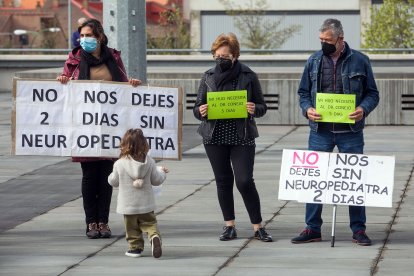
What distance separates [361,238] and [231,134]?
1337 millimetres

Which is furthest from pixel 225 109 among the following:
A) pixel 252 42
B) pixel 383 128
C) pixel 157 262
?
pixel 252 42

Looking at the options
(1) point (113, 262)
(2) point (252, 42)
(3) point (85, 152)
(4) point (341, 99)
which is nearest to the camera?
(1) point (113, 262)

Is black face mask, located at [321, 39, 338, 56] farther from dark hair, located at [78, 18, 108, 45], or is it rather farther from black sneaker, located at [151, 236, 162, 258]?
black sneaker, located at [151, 236, 162, 258]

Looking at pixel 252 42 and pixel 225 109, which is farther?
pixel 252 42

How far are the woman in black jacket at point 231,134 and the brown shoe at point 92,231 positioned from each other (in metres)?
1.03

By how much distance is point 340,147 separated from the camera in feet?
36.9

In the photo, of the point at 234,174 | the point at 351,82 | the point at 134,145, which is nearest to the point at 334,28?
the point at 351,82

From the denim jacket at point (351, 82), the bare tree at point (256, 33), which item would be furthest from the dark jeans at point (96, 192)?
the bare tree at point (256, 33)

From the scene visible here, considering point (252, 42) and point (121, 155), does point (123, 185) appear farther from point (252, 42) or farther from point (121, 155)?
point (252, 42)

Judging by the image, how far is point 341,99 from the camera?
36.2 feet

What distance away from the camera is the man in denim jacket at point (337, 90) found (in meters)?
11.0

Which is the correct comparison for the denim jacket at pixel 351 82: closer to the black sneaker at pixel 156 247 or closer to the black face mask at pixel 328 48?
the black face mask at pixel 328 48

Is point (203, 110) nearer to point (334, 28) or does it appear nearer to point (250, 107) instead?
point (250, 107)

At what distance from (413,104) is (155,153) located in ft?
41.6
